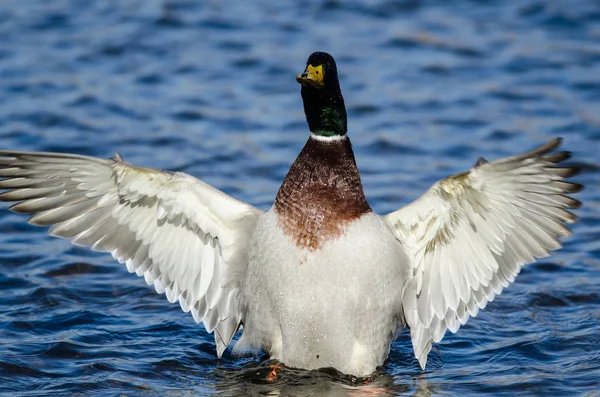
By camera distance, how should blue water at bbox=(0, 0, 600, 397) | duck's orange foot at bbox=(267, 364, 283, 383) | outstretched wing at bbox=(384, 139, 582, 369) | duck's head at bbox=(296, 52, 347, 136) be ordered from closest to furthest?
outstretched wing at bbox=(384, 139, 582, 369) < duck's head at bbox=(296, 52, 347, 136) < duck's orange foot at bbox=(267, 364, 283, 383) < blue water at bbox=(0, 0, 600, 397)

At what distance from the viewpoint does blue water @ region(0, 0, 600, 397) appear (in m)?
7.28

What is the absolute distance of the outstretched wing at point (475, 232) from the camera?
258 inches

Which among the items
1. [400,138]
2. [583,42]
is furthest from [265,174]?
[583,42]

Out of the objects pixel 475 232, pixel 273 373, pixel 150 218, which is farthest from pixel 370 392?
pixel 150 218

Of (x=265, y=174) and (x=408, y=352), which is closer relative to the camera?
(x=408, y=352)

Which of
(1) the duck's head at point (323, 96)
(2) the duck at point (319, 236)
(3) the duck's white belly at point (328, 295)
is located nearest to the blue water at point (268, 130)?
(3) the duck's white belly at point (328, 295)

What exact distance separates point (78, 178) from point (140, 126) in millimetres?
4637

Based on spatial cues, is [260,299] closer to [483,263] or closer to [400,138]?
[483,263]

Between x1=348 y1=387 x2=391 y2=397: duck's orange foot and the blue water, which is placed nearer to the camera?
x1=348 y1=387 x2=391 y2=397: duck's orange foot

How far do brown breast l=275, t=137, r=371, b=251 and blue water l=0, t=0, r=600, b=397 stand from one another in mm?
970

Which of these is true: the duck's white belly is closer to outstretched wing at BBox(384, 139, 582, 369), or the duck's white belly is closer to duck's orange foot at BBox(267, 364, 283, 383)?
duck's orange foot at BBox(267, 364, 283, 383)

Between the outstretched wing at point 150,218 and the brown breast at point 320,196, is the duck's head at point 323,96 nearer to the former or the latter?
the brown breast at point 320,196

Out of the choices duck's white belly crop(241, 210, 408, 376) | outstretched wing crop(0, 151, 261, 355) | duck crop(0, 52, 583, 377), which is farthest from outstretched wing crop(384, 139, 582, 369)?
outstretched wing crop(0, 151, 261, 355)

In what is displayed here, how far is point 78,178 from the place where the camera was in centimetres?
698
